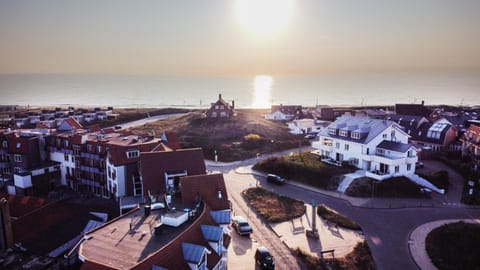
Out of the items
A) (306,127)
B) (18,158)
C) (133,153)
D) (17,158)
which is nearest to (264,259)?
(133,153)

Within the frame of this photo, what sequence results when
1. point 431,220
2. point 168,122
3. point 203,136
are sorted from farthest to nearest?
1. point 168,122
2. point 203,136
3. point 431,220

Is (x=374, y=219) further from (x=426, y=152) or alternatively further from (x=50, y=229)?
(x=50, y=229)

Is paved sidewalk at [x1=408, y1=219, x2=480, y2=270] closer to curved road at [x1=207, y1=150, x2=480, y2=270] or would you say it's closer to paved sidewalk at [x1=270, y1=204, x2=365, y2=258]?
curved road at [x1=207, y1=150, x2=480, y2=270]

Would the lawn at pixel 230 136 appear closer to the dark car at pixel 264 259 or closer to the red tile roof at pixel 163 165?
the red tile roof at pixel 163 165

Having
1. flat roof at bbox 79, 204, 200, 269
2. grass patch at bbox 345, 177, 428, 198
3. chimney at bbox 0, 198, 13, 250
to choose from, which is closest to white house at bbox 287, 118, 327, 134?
grass patch at bbox 345, 177, 428, 198

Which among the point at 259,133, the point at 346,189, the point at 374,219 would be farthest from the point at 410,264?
the point at 259,133

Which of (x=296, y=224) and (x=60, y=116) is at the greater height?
(x=60, y=116)

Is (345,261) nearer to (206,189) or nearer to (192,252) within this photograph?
(206,189)
